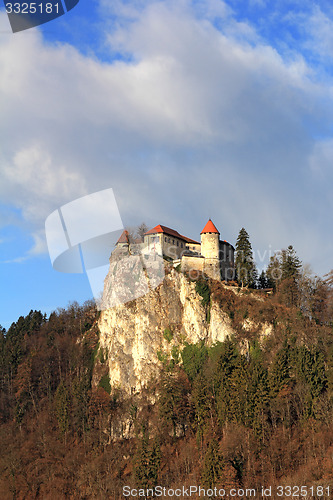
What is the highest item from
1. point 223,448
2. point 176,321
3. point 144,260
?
point 144,260

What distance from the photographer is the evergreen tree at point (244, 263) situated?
244 feet

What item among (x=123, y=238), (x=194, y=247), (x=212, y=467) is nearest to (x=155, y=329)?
(x=194, y=247)

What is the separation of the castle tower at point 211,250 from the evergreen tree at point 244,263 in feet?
A: 11.6

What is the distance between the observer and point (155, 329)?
248ft

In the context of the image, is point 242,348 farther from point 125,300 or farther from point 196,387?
point 125,300

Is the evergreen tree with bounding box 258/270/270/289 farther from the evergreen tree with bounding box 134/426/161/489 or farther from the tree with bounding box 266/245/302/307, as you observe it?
the evergreen tree with bounding box 134/426/161/489

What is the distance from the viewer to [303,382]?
184 ft

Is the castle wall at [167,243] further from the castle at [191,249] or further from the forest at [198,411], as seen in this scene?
the forest at [198,411]

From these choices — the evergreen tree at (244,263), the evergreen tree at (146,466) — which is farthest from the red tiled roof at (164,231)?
the evergreen tree at (146,466)

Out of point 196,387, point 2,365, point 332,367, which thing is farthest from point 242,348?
point 2,365

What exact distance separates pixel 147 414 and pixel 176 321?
13834 millimetres

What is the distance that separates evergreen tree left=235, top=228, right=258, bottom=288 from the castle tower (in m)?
3.53

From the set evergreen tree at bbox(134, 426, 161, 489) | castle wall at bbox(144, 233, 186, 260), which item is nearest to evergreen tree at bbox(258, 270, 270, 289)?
castle wall at bbox(144, 233, 186, 260)

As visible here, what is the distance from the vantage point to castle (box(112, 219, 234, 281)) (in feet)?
255
